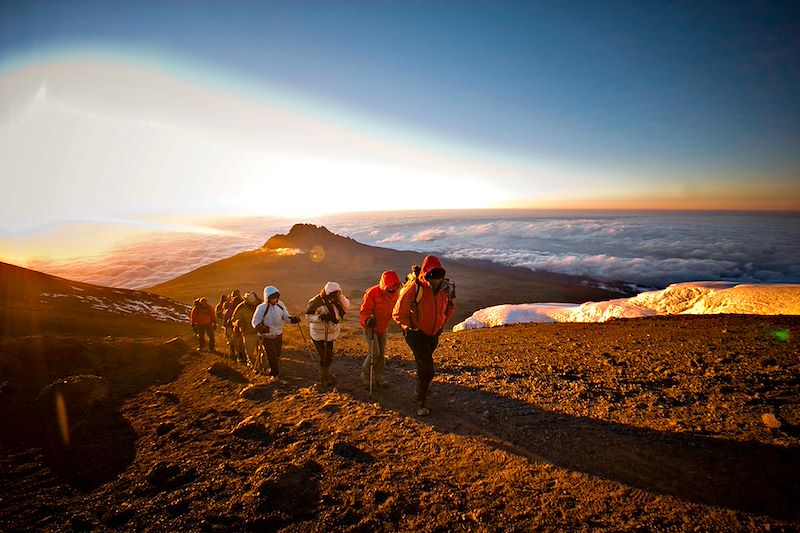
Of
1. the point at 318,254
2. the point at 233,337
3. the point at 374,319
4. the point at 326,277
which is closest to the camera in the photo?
the point at 374,319

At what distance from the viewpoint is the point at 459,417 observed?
196 inches

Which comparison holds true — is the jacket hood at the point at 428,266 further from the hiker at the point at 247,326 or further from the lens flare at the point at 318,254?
the lens flare at the point at 318,254

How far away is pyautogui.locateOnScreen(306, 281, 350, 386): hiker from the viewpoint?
20.2 ft

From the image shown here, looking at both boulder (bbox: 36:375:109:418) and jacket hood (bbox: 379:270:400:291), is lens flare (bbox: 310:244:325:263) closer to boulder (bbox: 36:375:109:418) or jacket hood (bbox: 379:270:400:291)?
boulder (bbox: 36:375:109:418)

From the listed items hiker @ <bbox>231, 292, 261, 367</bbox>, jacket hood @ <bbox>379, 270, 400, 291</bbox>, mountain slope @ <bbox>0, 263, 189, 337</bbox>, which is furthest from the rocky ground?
mountain slope @ <bbox>0, 263, 189, 337</bbox>

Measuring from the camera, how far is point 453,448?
4152 mm

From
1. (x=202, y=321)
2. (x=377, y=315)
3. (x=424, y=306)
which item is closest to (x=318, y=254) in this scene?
(x=202, y=321)

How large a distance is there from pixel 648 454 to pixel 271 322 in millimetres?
6506

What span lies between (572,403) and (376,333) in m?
3.42

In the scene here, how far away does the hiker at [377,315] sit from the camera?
5875mm

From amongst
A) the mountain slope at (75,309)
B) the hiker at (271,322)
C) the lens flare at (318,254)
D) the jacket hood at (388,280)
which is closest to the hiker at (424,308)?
the jacket hood at (388,280)

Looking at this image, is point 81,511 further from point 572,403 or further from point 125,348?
point 125,348

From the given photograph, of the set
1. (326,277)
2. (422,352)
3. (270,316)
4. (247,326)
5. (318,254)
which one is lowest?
(326,277)

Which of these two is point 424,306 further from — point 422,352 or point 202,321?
point 202,321
